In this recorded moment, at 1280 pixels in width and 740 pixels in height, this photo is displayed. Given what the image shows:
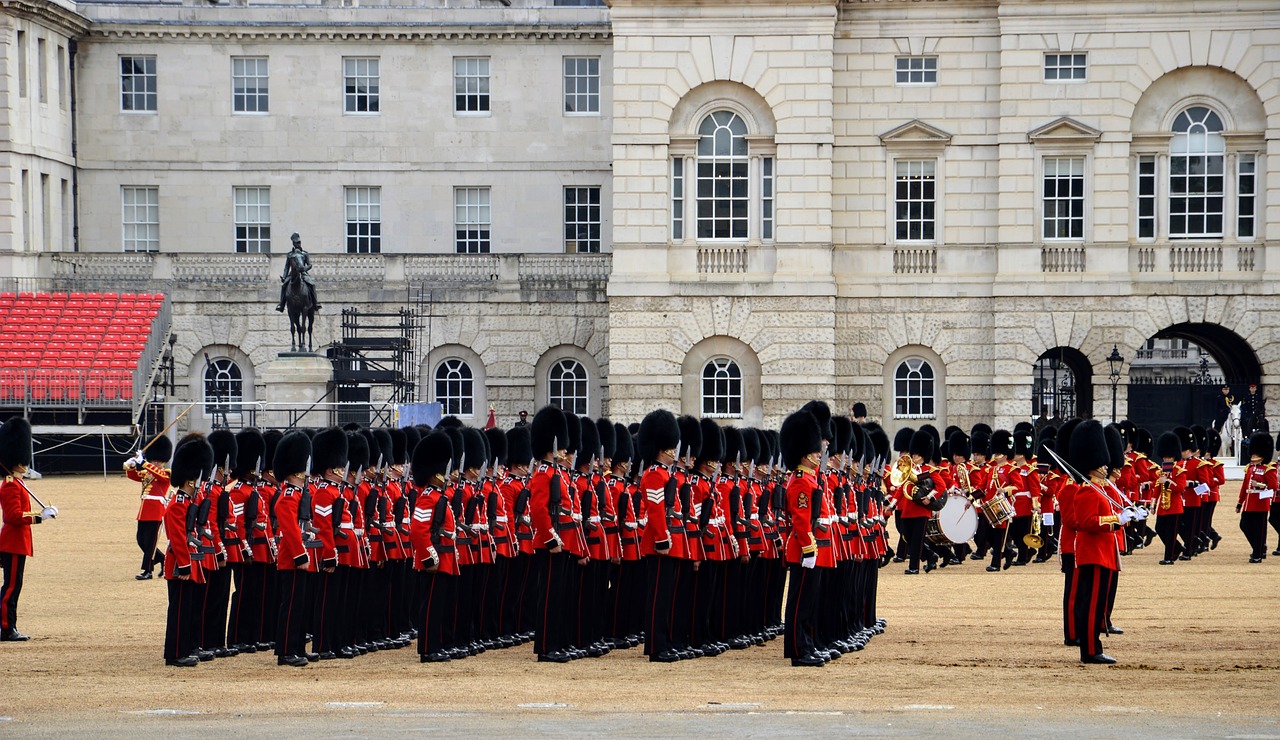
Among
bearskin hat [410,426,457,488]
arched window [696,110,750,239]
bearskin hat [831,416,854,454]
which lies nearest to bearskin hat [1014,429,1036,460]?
bearskin hat [831,416,854,454]

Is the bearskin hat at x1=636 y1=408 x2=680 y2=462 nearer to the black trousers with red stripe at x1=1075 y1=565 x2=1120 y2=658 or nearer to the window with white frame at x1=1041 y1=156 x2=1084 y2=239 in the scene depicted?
the black trousers with red stripe at x1=1075 y1=565 x2=1120 y2=658

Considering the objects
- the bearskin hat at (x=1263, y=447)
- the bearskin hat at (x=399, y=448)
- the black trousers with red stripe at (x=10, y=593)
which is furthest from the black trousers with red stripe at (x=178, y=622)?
the bearskin hat at (x=1263, y=447)

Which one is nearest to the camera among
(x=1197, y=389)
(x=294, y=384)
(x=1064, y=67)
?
(x=294, y=384)

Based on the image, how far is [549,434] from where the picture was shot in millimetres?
14531

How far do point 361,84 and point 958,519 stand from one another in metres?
25.6

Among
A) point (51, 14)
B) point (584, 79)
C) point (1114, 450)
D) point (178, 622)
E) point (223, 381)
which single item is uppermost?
point (51, 14)

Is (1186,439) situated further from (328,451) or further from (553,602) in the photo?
(328,451)

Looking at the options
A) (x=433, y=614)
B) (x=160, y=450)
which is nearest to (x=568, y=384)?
(x=160, y=450)

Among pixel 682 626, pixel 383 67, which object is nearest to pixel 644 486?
pixel 682 626

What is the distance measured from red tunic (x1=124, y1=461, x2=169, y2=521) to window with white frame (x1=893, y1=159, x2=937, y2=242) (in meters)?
21.4

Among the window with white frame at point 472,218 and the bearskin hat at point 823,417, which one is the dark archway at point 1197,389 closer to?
the window with white frame at point 472,218

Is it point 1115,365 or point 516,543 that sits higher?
point 1115,365

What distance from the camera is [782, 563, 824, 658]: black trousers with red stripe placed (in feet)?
45.7

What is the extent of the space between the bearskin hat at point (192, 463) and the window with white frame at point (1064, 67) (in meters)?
25.9
